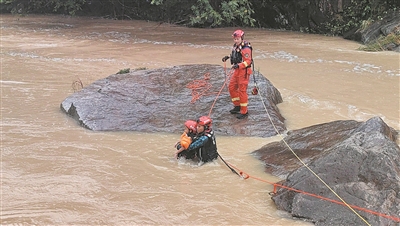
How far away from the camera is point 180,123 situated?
729 centimetres

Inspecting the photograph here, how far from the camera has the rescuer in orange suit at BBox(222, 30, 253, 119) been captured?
22.5 feet

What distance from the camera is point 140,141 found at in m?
6.75

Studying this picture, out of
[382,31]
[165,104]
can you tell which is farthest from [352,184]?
[382,31]

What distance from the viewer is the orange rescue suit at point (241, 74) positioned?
6.87m

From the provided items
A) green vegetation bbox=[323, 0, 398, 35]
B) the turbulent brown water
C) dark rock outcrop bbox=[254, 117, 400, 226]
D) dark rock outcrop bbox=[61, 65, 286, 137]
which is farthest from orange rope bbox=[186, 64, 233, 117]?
green vegetation bbox=[323, 0, 398, 35]

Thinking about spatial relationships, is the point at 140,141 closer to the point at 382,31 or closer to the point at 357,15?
the point at 382,31

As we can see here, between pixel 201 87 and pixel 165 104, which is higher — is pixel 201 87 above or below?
above

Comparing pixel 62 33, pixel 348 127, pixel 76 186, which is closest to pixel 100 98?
pixel 76 186

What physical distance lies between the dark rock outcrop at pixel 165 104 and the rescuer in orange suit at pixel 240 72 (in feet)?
0.71

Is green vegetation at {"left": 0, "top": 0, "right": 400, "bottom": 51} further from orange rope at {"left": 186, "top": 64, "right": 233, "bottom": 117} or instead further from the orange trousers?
the orange trousers

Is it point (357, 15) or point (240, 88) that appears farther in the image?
point (357, 15)

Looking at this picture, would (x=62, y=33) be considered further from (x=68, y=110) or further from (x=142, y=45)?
(x=68, y=110)

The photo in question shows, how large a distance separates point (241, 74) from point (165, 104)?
1.58 meters

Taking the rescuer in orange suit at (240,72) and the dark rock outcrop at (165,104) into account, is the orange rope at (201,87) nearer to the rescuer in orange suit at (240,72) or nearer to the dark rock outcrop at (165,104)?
the dark rock outcrop at (165,104)
